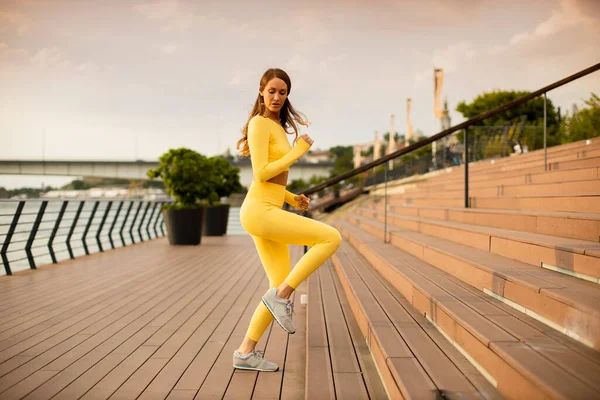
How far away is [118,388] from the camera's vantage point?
2430 mm

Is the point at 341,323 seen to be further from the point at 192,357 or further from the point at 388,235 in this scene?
the point at 388,235

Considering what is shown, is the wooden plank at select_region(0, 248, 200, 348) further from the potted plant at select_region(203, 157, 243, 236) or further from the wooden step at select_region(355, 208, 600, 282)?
the potted plant at select_region(203, 157, 243, 236)

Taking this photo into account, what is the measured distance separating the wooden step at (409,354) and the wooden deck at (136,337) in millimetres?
496

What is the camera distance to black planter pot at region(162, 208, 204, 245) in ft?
35.5

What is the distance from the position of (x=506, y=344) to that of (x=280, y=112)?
1.67 metres

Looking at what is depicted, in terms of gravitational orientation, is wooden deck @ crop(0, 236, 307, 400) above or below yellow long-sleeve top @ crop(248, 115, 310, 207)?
below

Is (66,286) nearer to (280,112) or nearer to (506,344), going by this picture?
(280,112)

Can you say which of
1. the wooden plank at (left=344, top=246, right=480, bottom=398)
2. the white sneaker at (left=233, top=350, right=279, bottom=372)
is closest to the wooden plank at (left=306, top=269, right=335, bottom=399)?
the white sneaker at (left=233, top=350, right=279, bottom=372)

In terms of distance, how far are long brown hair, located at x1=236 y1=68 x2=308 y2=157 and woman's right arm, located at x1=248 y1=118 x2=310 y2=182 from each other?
15 centimetres

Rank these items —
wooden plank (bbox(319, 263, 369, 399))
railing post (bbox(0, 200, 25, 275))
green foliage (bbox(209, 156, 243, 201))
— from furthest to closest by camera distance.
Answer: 1. green foliage (bbox(209, 156, 243, 201))
2. railing post (bbox(0, 200, 25, 275))
3. wooden plank (bbox(319, 263, 369, 399))

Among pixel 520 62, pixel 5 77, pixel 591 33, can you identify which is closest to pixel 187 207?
pixel 591 33

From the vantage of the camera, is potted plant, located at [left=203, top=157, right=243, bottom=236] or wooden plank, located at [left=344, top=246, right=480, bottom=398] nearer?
wooden plank, located at [left=344, top=246, right=480, bottom=398]

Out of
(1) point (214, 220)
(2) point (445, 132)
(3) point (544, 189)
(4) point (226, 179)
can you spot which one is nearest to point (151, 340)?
(2) point (445, 132)

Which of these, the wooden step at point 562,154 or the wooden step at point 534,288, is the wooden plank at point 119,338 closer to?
the wooden step at point 534,288
